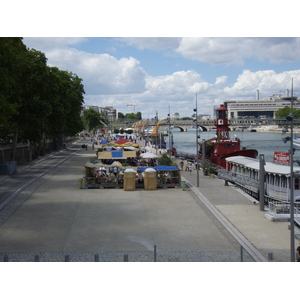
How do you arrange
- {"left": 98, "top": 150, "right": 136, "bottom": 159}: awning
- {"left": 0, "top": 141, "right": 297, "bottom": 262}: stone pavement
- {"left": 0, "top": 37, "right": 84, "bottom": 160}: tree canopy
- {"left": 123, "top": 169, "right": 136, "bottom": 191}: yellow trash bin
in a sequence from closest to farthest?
1. {"left": 0, "top": 141, "right": 297, "bottom": 262}: stone pavement
2. {"left": 0, "top": 37, "right": 84, "bottom": 160}: tree canopy
3. {"left": 123, "top": 169, "right": 136, "bottom": 191}: yellow trash bin
4. {"left": 98, "top": 150, "right": 136, "bottom": 159}: awning

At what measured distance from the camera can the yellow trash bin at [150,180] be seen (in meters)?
27.9

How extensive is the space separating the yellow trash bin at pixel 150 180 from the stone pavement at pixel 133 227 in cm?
96

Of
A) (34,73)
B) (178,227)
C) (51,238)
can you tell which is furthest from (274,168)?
(34,73)

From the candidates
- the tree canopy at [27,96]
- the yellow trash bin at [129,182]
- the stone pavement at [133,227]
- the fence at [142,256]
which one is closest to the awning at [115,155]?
the tree canopy at [27,96]

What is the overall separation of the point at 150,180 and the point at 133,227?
10.0 meters

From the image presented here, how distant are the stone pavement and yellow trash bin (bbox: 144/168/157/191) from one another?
96 cm

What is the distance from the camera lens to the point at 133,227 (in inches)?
707

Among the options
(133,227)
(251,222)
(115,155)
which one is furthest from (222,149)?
(133,227)

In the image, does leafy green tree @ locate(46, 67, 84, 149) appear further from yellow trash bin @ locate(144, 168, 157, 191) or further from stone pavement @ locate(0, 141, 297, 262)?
stone pavement @ locate(0, 141, 297, 262)

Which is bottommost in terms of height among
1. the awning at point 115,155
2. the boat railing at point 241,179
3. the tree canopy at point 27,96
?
the boat railing at point 241,179

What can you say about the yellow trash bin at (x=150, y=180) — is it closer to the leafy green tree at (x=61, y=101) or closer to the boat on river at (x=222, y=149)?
the leafy green tree at (x=61, y=101)

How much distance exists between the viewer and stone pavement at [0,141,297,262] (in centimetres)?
1436

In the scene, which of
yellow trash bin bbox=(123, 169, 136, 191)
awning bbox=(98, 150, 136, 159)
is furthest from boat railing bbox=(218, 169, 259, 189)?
awning bbox=(98, 150, 136, 159)

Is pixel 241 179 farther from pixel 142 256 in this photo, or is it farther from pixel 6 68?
pixel 6 68
